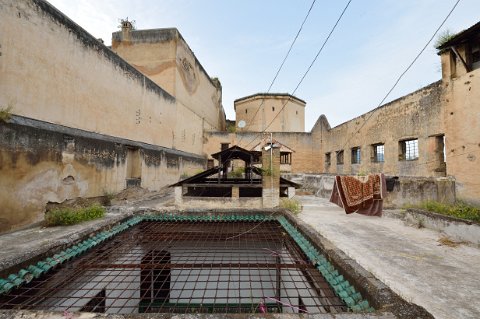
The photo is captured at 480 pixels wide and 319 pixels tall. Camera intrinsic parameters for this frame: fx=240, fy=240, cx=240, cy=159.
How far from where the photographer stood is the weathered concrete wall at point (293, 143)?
22109 millimetres

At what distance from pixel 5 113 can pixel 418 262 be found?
27.7 feet

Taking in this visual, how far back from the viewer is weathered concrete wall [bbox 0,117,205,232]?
17.5 ft

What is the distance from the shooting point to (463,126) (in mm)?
8953

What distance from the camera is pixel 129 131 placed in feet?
36.3

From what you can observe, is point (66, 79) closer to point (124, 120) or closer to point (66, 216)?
point (124, 120)

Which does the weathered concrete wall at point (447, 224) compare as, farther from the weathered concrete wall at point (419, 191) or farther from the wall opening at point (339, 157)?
the wall opening at point (339, 157)

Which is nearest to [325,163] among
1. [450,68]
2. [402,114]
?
[402,114]

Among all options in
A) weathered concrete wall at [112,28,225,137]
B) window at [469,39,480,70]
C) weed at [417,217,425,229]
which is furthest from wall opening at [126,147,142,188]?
window at [469,39,480,70]

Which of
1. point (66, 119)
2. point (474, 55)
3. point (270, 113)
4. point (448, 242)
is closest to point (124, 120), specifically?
point (66, 119)

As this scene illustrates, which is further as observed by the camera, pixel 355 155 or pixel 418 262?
pixel 355 155

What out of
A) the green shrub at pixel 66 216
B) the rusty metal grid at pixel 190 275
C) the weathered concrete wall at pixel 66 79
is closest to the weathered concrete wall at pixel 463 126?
the rusty metal grid at pixel 190 275

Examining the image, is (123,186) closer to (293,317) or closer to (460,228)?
(293,317)

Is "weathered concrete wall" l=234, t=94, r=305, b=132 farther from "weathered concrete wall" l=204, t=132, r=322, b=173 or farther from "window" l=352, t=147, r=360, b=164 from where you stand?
"window" l=352, t=147, r=360, b=164

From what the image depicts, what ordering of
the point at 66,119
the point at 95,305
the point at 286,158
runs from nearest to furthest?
the point at 95,305
the point at 66,119
the point at 286,158
